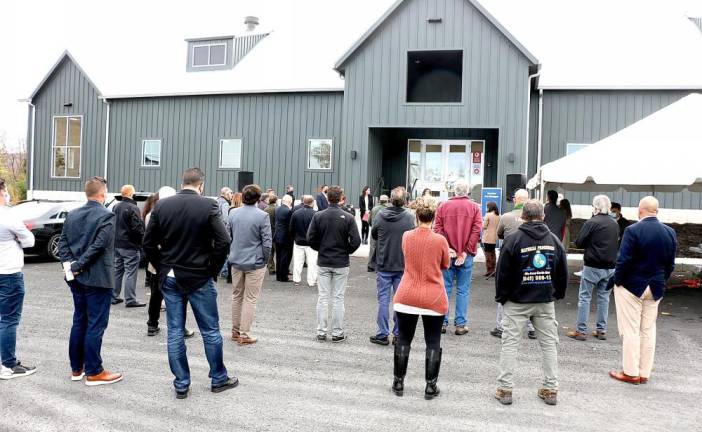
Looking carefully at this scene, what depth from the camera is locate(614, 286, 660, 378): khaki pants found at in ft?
18.4

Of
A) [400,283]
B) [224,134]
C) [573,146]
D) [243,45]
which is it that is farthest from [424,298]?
[243,45]

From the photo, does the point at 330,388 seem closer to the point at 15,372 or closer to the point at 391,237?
the point at 391,237

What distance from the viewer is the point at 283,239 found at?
11.3m

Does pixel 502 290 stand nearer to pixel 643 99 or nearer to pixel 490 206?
pixel 490 206

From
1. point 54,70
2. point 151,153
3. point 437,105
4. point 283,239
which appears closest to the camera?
point 283,239

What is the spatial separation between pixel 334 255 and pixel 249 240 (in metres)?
1.04

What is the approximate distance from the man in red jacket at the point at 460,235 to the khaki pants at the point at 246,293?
238 centimetres

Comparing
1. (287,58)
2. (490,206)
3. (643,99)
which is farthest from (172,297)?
(287,58)

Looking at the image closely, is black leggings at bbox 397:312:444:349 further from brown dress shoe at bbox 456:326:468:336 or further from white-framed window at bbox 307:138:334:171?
white-framed window at bbox 307:138:334:171

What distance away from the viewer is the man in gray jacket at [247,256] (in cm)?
658

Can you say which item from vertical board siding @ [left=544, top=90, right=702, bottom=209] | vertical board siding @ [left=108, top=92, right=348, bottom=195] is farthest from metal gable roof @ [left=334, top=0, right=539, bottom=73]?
vertical board siding @ [left=544, top=90, right=702, bottom=209]

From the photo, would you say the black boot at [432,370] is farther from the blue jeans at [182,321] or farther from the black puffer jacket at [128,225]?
the black puffer jacket at [128,225]

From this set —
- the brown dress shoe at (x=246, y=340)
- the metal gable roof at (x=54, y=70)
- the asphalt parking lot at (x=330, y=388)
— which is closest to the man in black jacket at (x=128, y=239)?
the asphalt parking lot at (x=330, y=388)

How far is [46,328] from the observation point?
23.7ft
